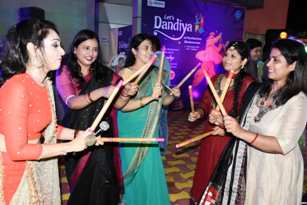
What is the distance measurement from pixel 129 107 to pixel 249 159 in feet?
3.20

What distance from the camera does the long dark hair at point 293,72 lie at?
163 centimetres

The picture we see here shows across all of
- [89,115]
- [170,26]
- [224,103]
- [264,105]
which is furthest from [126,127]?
[170,26]

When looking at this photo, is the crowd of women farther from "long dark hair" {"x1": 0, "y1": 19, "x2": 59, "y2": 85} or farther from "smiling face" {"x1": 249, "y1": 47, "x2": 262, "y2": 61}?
"smiling face" {"x1": 249, "y1": 47, "x2": 262, "y2": 61}

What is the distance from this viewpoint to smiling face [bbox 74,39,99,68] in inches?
82.0

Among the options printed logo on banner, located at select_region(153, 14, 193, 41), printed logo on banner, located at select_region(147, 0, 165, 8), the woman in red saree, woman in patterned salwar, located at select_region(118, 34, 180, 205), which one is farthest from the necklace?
printed logo on banner, located at select_region(147, 0, 165, 8)

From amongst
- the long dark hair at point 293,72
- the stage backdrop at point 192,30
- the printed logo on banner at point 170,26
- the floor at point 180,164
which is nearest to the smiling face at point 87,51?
the long dark hair at point 293,72

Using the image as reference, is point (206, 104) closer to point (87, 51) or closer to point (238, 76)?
point (238, 76)

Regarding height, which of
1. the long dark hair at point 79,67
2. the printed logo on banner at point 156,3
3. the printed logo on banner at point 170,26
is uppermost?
the printed logo on banner at point 156,3

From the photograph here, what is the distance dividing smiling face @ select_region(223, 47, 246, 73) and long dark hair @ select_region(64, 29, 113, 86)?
3.13 ft

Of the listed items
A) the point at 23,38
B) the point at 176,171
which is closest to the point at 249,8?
the point at 176,171

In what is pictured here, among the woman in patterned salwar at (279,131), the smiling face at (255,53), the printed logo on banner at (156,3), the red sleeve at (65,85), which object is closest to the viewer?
the woman in patterned salwar at (279,131)

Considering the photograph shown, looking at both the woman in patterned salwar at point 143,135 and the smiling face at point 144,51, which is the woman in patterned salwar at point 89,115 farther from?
the smiling face at point 144,51

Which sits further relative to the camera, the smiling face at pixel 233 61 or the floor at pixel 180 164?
the floor at pixel 180 164

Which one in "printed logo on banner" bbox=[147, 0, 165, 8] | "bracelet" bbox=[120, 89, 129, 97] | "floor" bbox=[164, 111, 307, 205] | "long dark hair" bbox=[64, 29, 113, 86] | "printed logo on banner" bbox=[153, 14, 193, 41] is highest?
"printed logo on banner" bbox=[147, 0, 165, 8]
